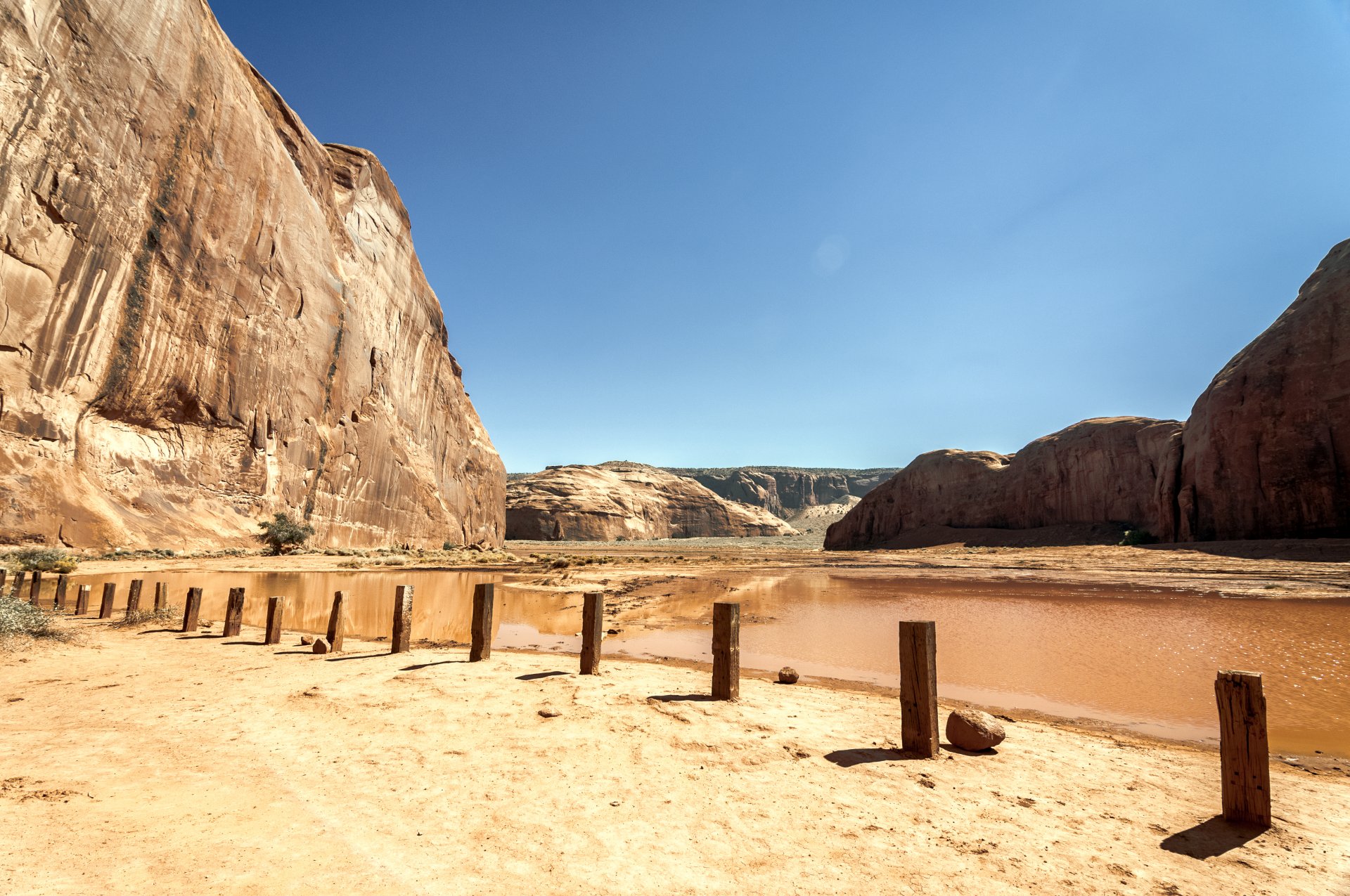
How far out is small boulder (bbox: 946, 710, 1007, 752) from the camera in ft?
20.4

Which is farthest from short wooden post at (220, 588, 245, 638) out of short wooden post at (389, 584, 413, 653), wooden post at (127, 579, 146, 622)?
short wooden post at (389, 584, 413, 653)

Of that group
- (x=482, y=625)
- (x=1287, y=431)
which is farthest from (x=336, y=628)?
(x=1287, y=431)

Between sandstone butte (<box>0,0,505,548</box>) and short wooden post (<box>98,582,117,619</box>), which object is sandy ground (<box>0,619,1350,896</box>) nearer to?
short wooden post (<box>98,582,117,619</box>)

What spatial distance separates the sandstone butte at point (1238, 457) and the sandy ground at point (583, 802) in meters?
38.9

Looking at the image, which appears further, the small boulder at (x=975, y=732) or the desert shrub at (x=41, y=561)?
the desert shrub at (x=41, y=561)

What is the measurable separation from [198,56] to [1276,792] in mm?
47690

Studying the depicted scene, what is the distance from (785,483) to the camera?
186m

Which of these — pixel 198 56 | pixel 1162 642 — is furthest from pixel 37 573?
pixel 198 56

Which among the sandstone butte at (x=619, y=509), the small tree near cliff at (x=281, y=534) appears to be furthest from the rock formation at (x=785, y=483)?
the small tree near cliff at (x=281, y=534)

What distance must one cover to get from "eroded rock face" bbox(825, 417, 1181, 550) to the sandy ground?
167ft

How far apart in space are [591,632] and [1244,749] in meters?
7.05

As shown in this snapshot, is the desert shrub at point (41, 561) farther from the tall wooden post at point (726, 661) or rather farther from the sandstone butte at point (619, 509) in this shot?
the sandstone butte at point (619, 509)

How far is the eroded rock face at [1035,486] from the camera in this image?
51.1m

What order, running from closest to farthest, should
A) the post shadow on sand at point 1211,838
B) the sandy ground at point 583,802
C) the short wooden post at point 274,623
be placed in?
the sandy ground at point 583,802 → the post shadow on sand at point 1211,838 → the short wooden post at point 274,623
